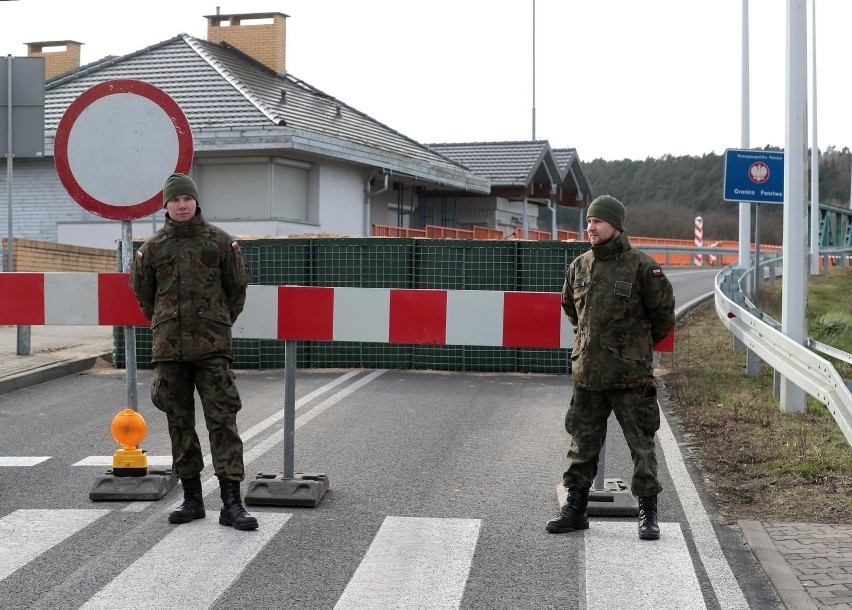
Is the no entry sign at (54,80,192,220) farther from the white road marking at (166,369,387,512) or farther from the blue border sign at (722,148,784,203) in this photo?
the blue border sign at (722,148,784,203)

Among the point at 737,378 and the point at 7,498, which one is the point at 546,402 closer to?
the point at 737,378

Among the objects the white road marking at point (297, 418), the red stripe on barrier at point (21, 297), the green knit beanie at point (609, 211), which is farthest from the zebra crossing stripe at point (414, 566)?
the red stripe on barrier at point (21, 297)

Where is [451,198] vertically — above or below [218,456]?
above

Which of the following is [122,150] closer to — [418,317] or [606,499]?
[418,317]

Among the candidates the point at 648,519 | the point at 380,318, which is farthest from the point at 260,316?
the point at 648,519

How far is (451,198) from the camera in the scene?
1674 inches

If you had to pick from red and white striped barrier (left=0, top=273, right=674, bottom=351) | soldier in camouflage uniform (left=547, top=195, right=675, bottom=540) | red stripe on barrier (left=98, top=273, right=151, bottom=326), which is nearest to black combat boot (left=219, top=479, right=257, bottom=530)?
red and white striped barrier (left=0, top=273, right=674, bottom=351)

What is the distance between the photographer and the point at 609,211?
20.8ft

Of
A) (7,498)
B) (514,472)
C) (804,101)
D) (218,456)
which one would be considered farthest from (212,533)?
(804,101)

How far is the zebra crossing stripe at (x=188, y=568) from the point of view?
5172mm

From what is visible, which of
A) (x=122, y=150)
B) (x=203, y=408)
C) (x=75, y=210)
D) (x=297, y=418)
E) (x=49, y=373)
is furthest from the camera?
(x=75, y=210)

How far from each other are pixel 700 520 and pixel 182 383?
289 centimetres

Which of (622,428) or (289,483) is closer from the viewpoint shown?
(622,428)

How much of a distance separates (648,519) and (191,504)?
2.42m
